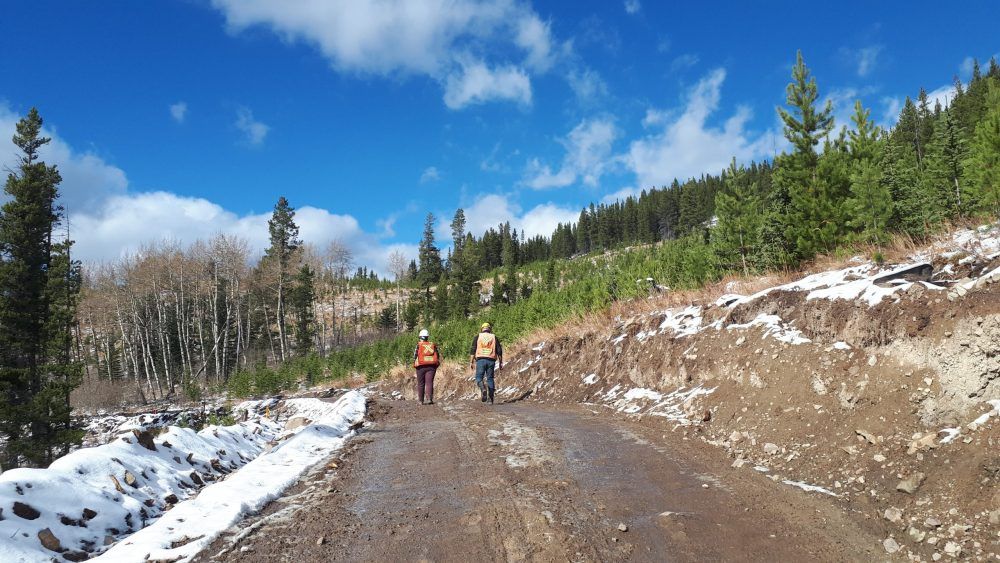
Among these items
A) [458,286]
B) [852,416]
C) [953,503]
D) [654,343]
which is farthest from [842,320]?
[458,286]

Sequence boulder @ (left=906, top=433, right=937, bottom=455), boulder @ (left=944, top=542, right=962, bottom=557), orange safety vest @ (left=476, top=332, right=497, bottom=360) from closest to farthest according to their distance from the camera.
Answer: boulder @ (left=944, top=542, right=962, bottom=557) → boulder @ (left=906, top=433, right=937, bottom=455) → orange safety vest @ (left=476, top=332, right=497, bottom=360)

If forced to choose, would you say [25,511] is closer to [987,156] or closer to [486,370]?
[486,370]

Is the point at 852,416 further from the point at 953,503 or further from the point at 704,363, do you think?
the point at 704,363

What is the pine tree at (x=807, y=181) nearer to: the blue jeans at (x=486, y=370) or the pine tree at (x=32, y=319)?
the blue jeans at (x=486, y=370)

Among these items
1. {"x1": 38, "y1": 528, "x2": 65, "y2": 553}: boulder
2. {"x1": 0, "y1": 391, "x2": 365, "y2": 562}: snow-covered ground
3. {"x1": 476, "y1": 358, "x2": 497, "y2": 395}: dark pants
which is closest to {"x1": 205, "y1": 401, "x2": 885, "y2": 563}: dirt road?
{"x1": 0, "y1": 391, "x2": 365, "y2": 562}: snow-covered ground

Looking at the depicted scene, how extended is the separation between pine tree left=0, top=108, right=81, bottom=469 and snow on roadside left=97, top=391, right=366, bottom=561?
17.6m

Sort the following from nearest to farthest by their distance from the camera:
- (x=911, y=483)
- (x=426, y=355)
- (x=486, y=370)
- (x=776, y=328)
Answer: (x=911, y=483)
(x=776, y=328)
(x=486, y=370)
(x=426, y=355)

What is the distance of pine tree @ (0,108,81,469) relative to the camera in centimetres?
1802

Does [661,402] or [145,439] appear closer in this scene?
[145,439]

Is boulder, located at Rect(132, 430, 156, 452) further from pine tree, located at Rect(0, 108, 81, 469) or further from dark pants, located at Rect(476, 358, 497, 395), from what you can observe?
pine tree, located at Rect(0, 108, 81, 469)

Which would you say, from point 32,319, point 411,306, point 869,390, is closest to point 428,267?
point 411,306

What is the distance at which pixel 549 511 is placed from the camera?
418 centimetres

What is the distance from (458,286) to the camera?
54.0 m

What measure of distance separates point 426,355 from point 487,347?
163 centimetres
